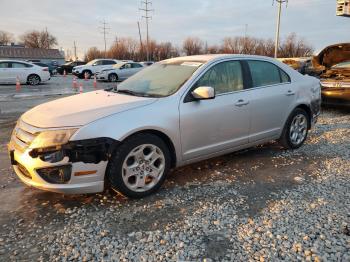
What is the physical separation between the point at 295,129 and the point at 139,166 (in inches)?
120

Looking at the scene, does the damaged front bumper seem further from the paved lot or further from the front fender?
the paved lot

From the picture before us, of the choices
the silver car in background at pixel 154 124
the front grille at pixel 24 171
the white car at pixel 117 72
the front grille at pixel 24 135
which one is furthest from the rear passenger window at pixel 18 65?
the front grille at pixel 24 171

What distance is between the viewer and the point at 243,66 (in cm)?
470

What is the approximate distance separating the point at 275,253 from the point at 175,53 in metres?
78.7

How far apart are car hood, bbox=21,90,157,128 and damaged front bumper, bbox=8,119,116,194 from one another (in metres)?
0.22

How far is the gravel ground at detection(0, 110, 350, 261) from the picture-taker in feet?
8.82

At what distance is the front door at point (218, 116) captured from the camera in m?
3.95

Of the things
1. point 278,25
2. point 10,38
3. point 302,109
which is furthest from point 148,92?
point 10,38

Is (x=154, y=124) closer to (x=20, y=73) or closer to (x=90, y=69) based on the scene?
(x=20, y=73)

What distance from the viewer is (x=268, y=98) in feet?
15.9

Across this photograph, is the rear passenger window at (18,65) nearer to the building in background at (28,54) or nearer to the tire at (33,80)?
the tire at (33,80)

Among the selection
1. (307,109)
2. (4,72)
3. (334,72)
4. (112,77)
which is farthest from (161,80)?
(112,77)

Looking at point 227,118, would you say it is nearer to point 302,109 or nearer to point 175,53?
point 302,109

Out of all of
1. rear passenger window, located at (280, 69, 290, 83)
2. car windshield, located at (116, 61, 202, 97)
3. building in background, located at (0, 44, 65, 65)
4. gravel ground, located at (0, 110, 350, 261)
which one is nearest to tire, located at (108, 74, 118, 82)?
car windshield, located at (116, 61, 202, 97)
